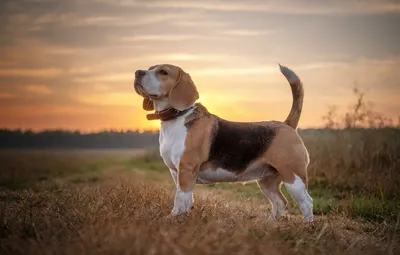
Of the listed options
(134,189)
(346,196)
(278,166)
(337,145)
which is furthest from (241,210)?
(337,145)

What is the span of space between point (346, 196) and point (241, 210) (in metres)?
4.64

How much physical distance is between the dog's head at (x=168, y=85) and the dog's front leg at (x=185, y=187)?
764 millimetres

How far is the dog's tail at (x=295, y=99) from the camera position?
27.5 feet

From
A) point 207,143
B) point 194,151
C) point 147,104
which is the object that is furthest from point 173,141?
point 147,104

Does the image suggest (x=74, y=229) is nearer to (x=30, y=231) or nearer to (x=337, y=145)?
(x=30, y=231)

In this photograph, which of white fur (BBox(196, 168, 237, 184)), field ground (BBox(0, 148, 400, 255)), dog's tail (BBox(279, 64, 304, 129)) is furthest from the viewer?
dog's tail (BBox(279, 64, 304, 129))

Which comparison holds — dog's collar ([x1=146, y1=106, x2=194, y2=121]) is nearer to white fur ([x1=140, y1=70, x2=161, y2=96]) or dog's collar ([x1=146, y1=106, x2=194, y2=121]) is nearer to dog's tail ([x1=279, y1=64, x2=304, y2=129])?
white fur ([x1=140, y1=70, x2=161, y2=96])

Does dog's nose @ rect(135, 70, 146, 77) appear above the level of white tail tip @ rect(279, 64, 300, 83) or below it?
above

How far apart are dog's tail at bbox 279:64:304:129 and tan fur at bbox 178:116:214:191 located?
1.34 m

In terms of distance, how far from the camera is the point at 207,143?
24.9ft

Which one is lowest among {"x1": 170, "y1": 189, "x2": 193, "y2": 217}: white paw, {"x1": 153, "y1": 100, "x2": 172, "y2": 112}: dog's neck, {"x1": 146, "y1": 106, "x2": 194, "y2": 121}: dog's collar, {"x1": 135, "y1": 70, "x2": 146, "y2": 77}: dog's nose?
{"x1": 170, "y1": 189, "x2": 193, "y2": 217}: white paw

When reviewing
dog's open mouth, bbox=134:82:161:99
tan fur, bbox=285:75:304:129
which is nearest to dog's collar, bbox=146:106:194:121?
dog's open mouth, bbox=134:82:161:99

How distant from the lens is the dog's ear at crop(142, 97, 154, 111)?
7.84 meters

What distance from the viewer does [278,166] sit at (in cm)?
788
